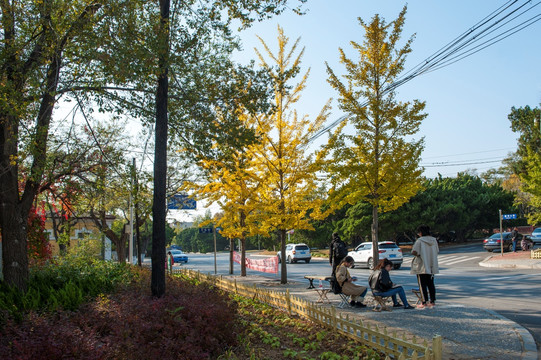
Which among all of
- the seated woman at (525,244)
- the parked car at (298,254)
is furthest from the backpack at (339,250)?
the seated woman at (525,244)

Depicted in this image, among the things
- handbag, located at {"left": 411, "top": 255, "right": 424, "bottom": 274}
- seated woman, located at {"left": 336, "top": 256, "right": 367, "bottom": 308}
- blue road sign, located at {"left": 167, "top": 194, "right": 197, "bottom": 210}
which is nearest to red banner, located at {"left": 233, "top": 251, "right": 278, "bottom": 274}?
blue road sign, located at {"left": 167, "top": 194, "right": 197, "bottom": 210}

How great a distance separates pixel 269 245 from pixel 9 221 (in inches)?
2016

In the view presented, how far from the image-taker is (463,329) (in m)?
7.41

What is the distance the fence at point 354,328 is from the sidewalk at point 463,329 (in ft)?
0.76

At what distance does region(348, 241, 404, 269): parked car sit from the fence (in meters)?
11.9

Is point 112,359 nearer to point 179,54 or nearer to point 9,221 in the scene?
point 179,54

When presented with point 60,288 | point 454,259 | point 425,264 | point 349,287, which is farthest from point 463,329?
point 454,259

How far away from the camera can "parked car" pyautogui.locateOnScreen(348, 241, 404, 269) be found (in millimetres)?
23902

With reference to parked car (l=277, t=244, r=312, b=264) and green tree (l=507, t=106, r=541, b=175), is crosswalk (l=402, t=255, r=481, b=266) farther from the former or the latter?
green tree (l=507, t=106, r=541, b=175)

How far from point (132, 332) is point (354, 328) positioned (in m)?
3.25

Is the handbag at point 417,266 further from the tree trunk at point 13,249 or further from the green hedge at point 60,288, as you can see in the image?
the tree trunk at point 13,249

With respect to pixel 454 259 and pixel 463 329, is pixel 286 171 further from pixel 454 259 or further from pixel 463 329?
pixel 454 259

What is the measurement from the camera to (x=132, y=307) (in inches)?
261

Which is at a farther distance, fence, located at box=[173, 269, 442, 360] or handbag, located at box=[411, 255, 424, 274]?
handbag, located at box=[411, 255, 424, 274]
